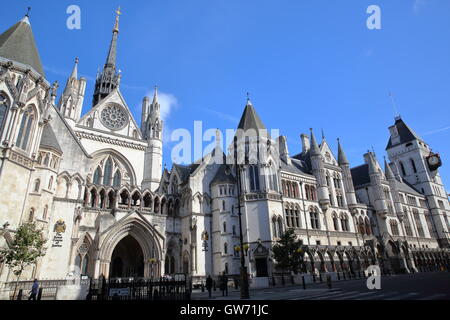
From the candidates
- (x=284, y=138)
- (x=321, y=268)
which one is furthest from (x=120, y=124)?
(x=321, y=268)

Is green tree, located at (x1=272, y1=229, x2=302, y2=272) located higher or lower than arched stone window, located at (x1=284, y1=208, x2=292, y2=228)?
lower

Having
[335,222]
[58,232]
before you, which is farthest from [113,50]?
[335,222]

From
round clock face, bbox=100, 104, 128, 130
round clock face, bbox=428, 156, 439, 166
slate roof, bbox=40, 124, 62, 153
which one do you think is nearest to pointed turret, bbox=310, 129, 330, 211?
round clock face, bbox=100, 104, 128, 130

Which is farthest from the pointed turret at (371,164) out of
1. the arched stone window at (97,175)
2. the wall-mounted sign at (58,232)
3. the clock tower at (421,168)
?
the wall-mounted sign at (58,232)

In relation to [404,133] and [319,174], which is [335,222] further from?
[404,133]

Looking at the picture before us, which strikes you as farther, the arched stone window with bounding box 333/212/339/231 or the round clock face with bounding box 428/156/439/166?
the round clock face with bounding box 428/156/439/166

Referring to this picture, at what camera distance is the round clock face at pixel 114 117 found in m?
39.9

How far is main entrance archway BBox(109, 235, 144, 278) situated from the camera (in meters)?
32.5

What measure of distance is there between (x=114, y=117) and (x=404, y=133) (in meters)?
67.0

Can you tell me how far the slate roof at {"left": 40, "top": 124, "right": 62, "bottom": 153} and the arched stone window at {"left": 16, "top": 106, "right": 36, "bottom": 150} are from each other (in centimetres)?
191

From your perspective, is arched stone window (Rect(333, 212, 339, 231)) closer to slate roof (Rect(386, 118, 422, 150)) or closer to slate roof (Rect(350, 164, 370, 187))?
slate roof (Rect(350, 164, 370, 187))

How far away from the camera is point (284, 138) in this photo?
4484cm

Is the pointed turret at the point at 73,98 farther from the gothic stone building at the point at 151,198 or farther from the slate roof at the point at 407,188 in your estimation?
the slate roof at the point at 407,188

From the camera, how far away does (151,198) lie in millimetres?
32375
